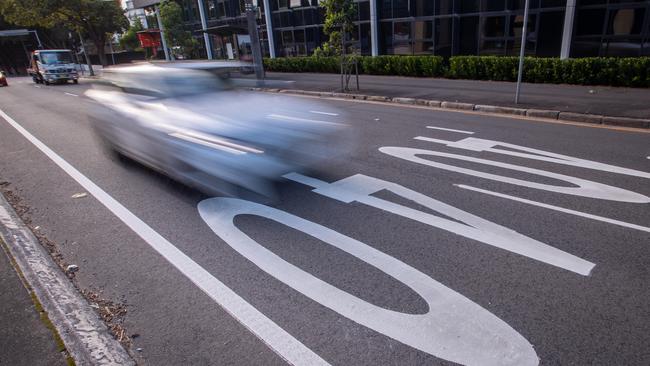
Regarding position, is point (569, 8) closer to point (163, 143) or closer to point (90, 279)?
point (163, 143)

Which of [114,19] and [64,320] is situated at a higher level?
[114,19]

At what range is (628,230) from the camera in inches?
163

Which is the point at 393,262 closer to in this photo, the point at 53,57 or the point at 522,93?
the point at 522,93

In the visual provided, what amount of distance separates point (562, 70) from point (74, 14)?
3452cm

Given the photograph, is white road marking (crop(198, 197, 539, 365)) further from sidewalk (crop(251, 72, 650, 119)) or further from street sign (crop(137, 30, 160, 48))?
street sign (crop(137, 30, 160, 48))

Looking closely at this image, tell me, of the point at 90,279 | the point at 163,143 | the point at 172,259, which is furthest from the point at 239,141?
the point at 90,279

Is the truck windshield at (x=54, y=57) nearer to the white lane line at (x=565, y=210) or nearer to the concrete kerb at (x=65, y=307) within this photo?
the concrete kerb at (x=65, y=307)

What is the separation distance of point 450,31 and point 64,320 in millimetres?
20861

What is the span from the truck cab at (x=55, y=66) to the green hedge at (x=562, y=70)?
82.7 ft

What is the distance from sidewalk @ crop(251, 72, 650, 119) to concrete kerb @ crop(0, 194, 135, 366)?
562 cm

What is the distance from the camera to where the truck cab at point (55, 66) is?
2714 cm

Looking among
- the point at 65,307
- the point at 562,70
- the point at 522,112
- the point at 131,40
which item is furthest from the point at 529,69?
the point at 131,40

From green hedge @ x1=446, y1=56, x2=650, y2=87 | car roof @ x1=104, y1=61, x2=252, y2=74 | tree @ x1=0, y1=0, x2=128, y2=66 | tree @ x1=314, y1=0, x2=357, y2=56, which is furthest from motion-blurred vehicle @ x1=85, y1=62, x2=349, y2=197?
tree @ x1=0, y1=0, x2=128, y2=66

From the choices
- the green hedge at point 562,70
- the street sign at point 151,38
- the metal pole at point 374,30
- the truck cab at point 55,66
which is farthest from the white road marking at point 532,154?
the street sign at point 151,38
